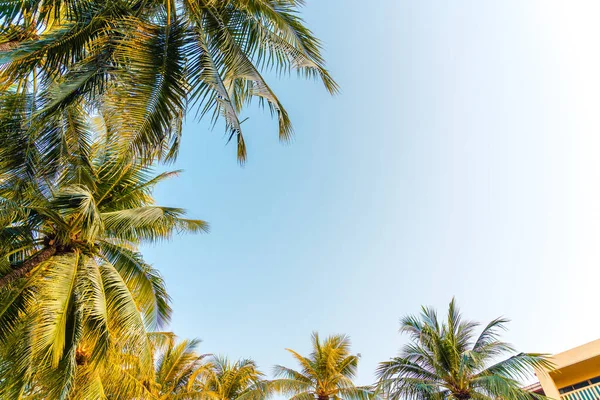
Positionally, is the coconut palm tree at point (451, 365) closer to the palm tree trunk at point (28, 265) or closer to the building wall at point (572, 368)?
the building wall at point (572, 368)

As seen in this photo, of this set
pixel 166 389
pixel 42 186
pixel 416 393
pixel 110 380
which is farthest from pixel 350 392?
pixel 42 186

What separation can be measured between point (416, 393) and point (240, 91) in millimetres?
12014

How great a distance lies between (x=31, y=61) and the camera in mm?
5160

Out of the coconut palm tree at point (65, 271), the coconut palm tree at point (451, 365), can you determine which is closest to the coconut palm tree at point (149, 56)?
the coconut palm tree at point (65, 271)

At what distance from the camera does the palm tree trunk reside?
6831 millimetres

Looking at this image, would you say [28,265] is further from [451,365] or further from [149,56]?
[451,365]

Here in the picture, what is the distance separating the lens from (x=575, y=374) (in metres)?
16.3

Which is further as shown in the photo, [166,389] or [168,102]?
[166,389]

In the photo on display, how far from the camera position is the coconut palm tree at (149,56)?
516 centimetres

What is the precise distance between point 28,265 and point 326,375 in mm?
14899

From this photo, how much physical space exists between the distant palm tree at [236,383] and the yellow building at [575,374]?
11.8 metres

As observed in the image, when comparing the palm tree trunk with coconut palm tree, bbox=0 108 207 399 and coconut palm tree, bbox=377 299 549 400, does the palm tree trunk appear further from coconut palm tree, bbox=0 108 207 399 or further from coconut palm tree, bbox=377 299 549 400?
coconut palm tree, bbox=377 299 549 400

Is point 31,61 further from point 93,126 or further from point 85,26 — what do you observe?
point 93,126

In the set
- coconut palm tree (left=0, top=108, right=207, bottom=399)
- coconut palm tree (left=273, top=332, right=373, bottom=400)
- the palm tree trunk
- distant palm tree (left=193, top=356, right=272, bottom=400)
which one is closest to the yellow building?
coconut palm tree (left=273, top=332, right=373, bottom=400)
